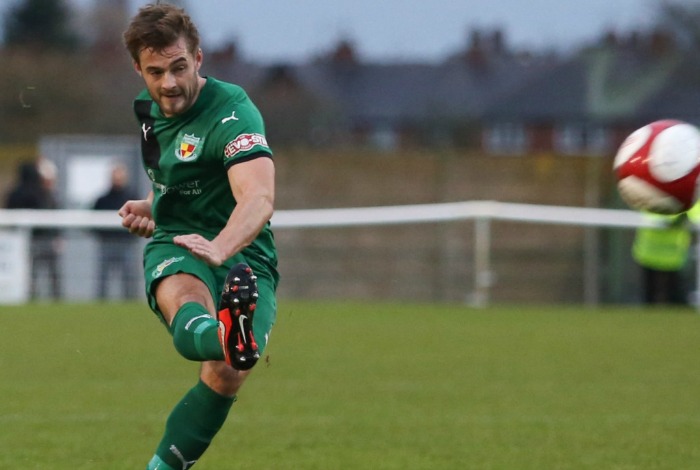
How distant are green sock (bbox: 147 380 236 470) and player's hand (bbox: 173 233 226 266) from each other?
845 millimetres

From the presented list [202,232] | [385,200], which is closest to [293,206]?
[385,200]

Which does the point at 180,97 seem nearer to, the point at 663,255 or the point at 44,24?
the point at 663,255

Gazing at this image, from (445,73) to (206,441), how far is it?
97711 millimetres

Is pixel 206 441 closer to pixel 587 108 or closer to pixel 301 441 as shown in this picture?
pixel 301 441

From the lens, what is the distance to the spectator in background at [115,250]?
18.5 meters

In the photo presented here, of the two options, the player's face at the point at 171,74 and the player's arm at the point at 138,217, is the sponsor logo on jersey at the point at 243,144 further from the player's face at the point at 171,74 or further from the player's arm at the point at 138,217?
the player's arm at the point at 138,217

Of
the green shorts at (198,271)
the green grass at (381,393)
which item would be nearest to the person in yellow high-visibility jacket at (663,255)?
the green grass at (381,393)

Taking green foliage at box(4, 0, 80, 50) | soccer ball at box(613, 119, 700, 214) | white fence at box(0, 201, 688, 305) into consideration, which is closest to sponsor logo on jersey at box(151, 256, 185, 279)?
soccer ball at box(613, 119, 700, 214)

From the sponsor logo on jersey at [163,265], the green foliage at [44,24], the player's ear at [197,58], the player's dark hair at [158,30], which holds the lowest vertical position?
the green foliage at [44,24]

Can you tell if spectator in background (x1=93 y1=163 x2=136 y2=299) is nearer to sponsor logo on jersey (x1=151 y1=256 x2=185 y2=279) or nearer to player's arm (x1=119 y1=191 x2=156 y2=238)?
player's arm (x1=119 y1=191 x2=156 y2=238)

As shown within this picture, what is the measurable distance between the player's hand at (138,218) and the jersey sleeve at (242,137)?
739mm

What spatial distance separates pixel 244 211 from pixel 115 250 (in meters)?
13.4

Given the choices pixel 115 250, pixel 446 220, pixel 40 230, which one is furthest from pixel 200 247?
pixel 446 220

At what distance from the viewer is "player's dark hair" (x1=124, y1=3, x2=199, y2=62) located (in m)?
5.63
